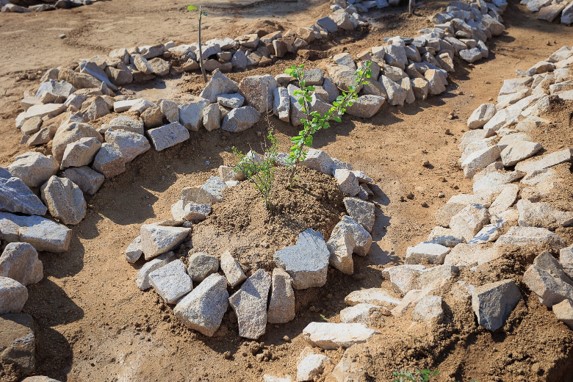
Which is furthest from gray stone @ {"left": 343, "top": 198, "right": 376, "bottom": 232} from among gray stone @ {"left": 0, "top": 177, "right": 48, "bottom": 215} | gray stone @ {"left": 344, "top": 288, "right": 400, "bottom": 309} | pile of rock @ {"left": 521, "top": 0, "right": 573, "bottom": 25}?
pile of rock @ {"left": 521, "top": 0, "right": 573, "bottom": 25}

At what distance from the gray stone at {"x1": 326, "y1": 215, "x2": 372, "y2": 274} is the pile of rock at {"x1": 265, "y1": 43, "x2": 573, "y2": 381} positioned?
0.91 ft

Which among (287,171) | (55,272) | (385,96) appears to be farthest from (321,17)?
(55,272)

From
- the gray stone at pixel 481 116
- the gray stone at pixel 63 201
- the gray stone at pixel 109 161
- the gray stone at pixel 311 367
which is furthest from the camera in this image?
the gray stone at pixel 481 116

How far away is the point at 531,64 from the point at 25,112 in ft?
22.3

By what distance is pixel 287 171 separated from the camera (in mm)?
4992

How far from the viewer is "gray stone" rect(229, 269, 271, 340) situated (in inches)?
154

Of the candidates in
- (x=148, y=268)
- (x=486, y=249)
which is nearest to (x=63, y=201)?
(x=148, y=268)

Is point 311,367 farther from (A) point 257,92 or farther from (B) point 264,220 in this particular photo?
(A) point 257,92

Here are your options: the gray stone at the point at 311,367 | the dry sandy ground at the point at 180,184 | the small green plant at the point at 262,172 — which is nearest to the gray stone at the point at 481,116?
the dry sandy ground at the point at 180,184

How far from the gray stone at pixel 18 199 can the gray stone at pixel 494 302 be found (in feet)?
11.5

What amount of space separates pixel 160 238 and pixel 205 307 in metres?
0.75

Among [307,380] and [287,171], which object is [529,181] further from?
[307,380]

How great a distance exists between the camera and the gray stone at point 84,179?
16.9ft

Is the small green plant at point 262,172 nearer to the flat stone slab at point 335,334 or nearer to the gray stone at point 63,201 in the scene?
the flat stone slab at point 335,334
